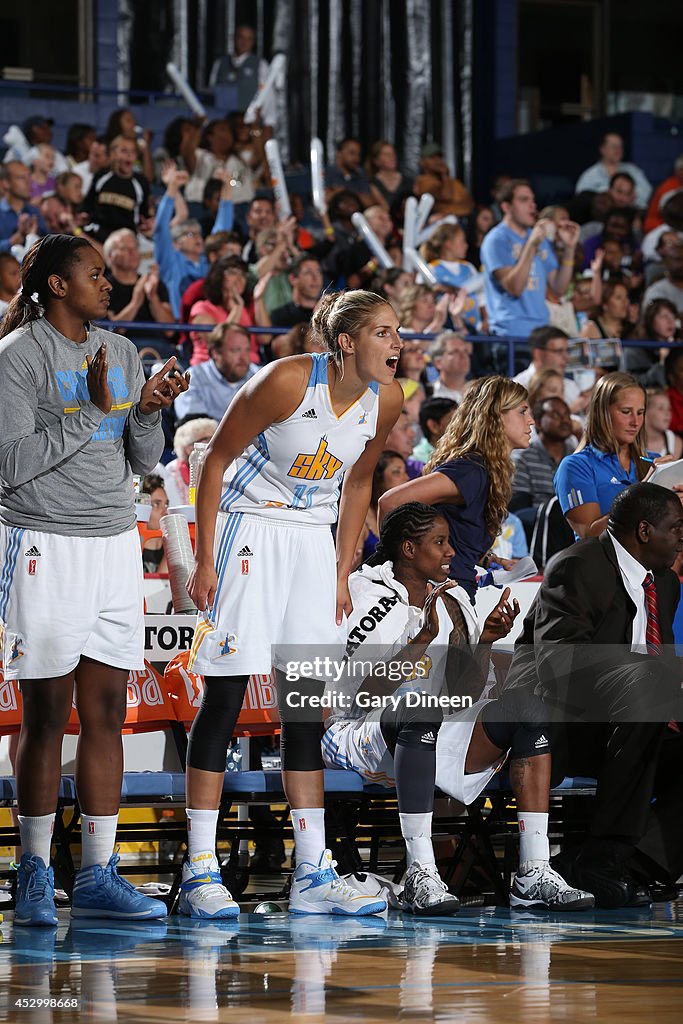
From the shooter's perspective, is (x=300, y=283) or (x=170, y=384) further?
(x=300, y=283)

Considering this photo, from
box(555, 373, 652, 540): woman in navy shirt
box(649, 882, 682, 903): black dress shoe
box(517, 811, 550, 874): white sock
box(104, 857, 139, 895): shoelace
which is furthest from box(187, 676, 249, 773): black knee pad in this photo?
box(555, 373, 652, 540): woman in navy shirt

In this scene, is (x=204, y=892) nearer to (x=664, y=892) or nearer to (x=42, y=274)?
(x=664, y=892)

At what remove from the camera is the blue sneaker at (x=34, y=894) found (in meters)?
4.48

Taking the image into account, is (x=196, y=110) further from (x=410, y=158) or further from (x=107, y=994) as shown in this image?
(x=107, y=994)

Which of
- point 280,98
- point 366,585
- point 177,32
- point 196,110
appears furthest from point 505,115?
point 366,585

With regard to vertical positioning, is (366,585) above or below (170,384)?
below

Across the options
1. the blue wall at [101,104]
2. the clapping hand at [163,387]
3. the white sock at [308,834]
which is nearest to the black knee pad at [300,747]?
the white sock at [308,834]

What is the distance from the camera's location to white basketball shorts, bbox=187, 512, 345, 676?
15.6 feet

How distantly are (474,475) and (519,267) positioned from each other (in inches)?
222

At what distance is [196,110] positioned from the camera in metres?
14.4

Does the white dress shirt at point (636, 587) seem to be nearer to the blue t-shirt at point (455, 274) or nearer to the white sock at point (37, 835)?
the white sock at point (37, 835)

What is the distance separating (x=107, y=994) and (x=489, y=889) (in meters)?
2.16

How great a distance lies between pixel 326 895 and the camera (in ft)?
15.5

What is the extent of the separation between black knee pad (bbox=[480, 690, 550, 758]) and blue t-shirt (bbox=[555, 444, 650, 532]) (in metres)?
1.24
